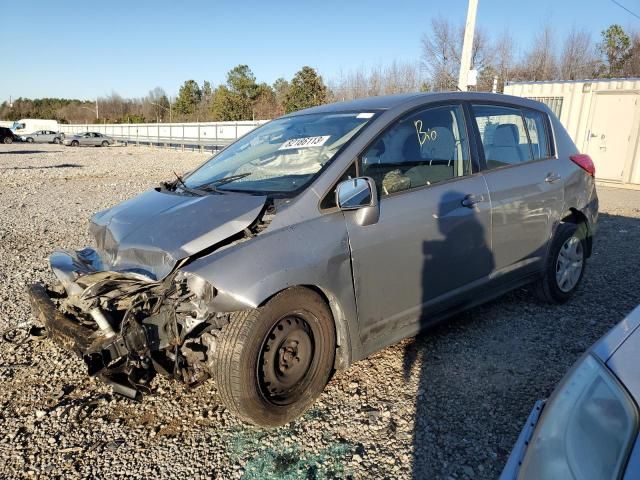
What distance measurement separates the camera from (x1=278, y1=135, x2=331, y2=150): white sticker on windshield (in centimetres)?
322

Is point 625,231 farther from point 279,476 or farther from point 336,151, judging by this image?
point 279,476

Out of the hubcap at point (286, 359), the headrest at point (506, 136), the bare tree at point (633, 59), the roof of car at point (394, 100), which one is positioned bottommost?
the hubcap at point (286, 359)

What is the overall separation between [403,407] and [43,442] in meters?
2.05

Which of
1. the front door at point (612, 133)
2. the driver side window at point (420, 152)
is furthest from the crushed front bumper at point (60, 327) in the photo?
the front door at point (612, 133)

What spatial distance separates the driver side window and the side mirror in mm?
239

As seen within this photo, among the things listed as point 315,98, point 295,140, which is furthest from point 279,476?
point 315,98

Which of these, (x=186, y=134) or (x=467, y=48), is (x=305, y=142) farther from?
(x=186, y=134)

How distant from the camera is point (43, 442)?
2637 millimetres

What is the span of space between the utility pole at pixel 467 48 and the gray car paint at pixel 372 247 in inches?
300

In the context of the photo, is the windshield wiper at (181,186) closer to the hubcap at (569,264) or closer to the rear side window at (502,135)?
the rear side window at (502,135)

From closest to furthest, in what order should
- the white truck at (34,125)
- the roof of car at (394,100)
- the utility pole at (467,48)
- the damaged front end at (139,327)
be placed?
the damaged front end at (139,327), the roof of car at (394,100), the utility pole at (467,48), the white truck at (34,125)

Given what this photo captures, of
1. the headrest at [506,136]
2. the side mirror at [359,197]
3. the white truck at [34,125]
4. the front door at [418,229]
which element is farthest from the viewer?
the white truck at [34,125]

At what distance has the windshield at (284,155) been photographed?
306 centimetres

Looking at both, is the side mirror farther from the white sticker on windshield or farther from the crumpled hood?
the white sticker on windshield
